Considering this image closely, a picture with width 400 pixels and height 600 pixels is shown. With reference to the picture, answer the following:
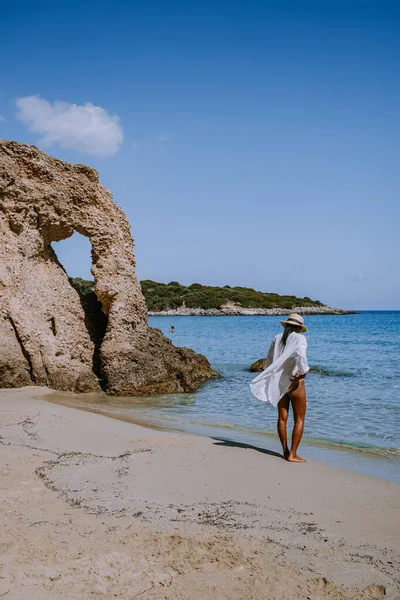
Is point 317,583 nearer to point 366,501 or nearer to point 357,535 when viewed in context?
point 357,535

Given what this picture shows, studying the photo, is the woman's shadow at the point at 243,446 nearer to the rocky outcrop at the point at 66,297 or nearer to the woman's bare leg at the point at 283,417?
the woman's bare leg at the point at 283,417

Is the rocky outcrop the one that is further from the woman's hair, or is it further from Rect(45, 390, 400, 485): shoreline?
the woman's hair

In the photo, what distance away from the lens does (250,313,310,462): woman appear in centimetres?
630

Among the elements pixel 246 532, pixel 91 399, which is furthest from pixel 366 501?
pixel 91 399

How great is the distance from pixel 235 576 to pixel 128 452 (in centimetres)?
315

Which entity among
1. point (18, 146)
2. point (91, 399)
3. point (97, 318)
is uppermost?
point (18, 146)

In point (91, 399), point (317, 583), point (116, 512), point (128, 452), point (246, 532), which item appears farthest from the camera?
point (91, 399)

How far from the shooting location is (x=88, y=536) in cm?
375

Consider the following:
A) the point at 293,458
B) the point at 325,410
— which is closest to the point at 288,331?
the point at 293,458

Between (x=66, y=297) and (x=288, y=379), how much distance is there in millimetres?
7038

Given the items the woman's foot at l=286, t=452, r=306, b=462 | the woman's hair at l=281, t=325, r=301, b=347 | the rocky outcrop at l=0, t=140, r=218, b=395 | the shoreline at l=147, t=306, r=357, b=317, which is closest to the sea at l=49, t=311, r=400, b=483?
the woman's foot at l=286, t=452, r=306, b=462

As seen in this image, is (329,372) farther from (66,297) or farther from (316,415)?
(66,297)

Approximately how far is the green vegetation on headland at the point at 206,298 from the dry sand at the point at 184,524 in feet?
267

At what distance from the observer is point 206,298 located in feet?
304
